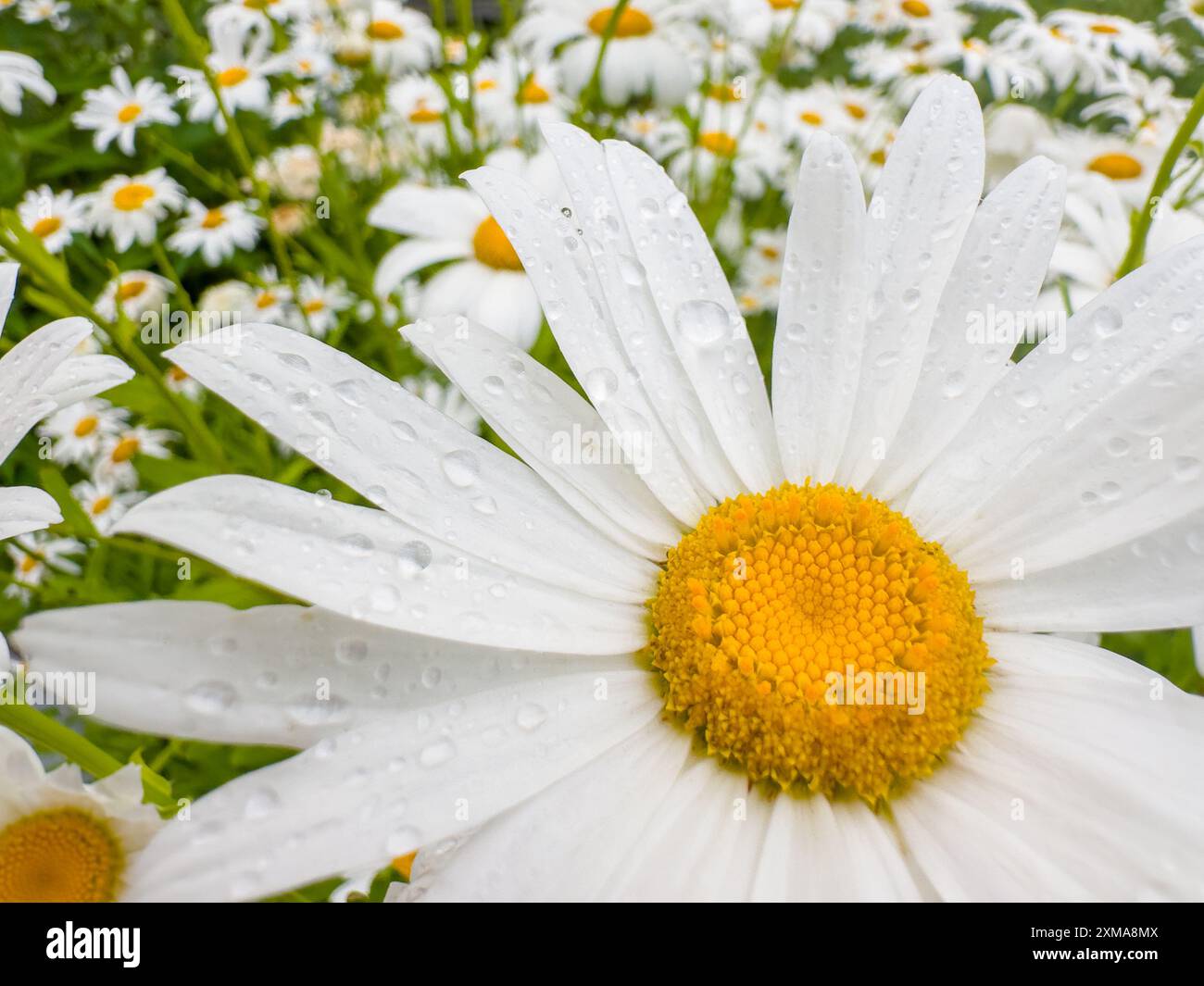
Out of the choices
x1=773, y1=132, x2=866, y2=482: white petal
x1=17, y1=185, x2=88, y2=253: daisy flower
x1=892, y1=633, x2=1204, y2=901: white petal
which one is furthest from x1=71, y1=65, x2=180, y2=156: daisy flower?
x1=892, y1=633, x2=1204, y2=901: white petal

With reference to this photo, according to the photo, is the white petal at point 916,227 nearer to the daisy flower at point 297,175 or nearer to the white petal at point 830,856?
the white petal at point 830,856

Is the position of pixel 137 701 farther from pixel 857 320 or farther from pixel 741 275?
pixel 741 275

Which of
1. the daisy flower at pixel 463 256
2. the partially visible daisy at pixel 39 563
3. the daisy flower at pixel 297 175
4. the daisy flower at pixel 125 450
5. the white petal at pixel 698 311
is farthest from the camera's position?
the daisy flower at pixel 297 175

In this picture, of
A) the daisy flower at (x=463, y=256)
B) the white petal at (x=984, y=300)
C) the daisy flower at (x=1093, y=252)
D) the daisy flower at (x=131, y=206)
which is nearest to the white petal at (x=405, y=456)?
the white petal at (x=984, y=300)

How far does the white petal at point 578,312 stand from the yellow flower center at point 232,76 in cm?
190

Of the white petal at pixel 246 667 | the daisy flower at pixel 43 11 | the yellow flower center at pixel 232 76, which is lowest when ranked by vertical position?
the white petal at pixel 246 667

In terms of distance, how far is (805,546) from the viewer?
0.83m

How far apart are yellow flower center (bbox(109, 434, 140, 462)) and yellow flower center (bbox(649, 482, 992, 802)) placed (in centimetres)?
164

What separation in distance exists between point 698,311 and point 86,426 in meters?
1.78

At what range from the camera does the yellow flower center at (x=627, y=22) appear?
2084mm

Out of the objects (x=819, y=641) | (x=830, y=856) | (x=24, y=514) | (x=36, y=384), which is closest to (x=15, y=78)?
(x=36, y=384)

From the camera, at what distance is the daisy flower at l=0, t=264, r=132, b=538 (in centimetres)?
64

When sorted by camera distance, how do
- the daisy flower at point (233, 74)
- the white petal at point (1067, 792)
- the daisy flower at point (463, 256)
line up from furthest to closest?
the daisy flower at point (233, 74) < the daisy flower at point (463, 256) < the white petal at point (1067, 792)
